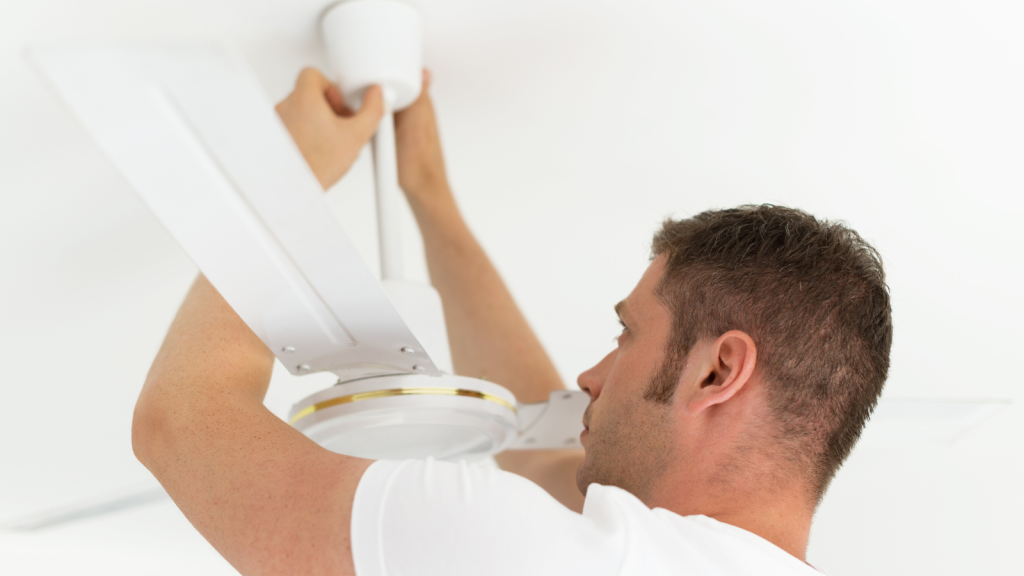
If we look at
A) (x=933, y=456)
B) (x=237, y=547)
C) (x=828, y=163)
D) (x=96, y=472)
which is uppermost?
(x=828, y=163)

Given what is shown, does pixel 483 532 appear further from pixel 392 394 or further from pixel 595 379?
pixel 595 379

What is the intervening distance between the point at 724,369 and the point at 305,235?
0.48m

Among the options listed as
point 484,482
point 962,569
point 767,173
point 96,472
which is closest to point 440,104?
point 767,173

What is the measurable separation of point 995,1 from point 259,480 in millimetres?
921

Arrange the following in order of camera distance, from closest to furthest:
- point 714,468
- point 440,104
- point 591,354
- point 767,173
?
point 714,468 < point 440,104 < point 767,173 < point 591,354

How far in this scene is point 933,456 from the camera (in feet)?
5.62

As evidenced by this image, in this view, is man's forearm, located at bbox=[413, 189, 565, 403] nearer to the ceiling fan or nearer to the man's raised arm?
the man's raised arm

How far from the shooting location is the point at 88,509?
3.67 feet

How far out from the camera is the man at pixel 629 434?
0.62 m

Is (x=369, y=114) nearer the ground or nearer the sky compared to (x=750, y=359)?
nearer the sky

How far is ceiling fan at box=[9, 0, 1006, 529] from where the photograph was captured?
42 centimetres

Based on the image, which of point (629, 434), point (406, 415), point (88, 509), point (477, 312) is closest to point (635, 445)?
point (629, 434)

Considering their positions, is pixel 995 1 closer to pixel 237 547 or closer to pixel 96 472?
pixel 237 547

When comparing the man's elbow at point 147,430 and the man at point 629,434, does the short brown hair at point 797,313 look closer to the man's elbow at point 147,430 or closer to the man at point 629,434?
the man at point 629,434
